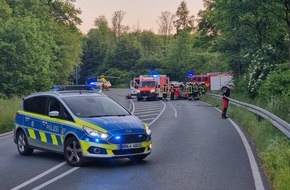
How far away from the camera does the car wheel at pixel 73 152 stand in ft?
35.0

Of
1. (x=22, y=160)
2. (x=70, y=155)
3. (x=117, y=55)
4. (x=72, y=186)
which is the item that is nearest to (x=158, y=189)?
(x=72, y=186)

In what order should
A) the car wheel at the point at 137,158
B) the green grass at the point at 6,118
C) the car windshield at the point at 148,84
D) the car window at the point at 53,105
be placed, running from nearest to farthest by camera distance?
the car wheel at the point at 137,158, the car window at the point at 53,105, the green grass at the point at 6,118, the car windshield at the point at 148,84

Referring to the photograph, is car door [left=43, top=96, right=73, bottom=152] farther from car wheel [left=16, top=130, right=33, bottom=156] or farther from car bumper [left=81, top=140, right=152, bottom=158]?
car wheel [left=16, top=130, right=33, bottom=156]

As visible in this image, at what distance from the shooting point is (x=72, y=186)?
28.5 ft

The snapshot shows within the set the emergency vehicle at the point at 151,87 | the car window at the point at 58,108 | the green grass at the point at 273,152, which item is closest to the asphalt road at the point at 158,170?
the green grass at the point at 273,152

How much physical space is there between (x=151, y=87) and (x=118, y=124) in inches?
1469

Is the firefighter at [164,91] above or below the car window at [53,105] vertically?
below

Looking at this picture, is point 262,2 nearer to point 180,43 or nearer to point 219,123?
point 219,123

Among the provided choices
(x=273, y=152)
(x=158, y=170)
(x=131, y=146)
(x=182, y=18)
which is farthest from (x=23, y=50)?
(x=182, y=18)

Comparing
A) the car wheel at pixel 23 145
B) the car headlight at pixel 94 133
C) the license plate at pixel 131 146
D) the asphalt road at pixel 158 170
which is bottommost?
the asphalt road at pixel 158 170

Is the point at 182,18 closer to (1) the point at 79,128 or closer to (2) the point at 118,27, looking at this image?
(2) the point at 118,27

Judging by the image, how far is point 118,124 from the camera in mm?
10594

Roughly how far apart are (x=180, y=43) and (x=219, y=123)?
68.4 metres

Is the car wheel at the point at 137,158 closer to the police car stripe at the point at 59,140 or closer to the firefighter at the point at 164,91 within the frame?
the police car stripe at the point at 59,140
